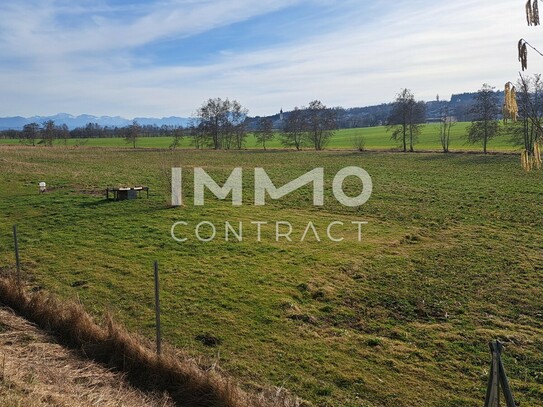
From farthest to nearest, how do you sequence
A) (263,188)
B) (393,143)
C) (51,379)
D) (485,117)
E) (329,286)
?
1. (393,143)
2. (485,117)
3. (263,188)
4. (329,286)
5. (51,379)

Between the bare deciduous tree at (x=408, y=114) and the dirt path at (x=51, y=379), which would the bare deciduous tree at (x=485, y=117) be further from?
the dirt path at (x=51, y=379)

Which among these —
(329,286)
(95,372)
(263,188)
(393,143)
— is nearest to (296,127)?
(393,143)

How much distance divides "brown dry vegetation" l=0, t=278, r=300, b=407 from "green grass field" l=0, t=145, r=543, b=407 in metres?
0.75

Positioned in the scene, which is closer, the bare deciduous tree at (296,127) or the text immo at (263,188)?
the text immo at (263,188)

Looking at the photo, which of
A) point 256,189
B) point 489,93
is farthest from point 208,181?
point 489,93

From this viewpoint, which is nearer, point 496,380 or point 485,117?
point 496,380

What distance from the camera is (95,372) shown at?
5410mm

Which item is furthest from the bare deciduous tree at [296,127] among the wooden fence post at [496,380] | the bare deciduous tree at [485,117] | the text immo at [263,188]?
the wooden fence post at [496,380]

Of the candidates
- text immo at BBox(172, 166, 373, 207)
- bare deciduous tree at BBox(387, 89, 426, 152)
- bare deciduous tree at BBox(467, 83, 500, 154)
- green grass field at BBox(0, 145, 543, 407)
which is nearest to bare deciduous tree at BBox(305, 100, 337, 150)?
bare deciduous tree at BBox(387, 89, 426, 152)

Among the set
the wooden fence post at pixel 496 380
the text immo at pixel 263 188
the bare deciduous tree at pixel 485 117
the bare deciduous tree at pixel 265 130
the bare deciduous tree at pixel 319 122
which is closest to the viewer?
the wooden fence post at pixel 496 380

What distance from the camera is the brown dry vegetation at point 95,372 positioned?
15.2ft

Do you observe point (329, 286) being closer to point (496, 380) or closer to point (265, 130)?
point (496, 380)

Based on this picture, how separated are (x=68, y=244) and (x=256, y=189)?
1217cm

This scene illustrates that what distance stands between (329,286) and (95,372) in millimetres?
5088
